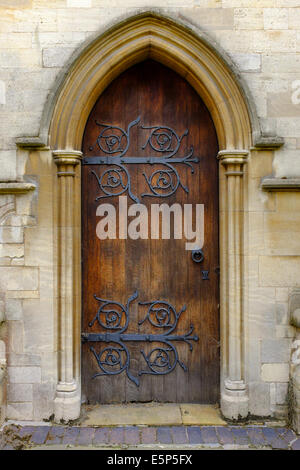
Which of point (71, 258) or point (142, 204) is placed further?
point (142, 204)

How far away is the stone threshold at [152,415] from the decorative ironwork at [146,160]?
1.92 m

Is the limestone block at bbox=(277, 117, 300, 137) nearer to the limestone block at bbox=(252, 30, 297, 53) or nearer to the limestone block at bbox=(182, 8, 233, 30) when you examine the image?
the limestone block at bbox=(252, 30, 297, 53)

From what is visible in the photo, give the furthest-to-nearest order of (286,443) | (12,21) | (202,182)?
(202,182), (12,21), (286,443)

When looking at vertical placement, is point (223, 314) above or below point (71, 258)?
below

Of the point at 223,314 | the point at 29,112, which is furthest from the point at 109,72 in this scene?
the point at 223,314

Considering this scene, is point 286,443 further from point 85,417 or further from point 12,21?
point 12,21

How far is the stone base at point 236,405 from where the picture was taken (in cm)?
334

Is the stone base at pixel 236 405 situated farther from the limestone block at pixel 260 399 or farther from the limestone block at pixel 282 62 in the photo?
the limestone block at pixel 282 62

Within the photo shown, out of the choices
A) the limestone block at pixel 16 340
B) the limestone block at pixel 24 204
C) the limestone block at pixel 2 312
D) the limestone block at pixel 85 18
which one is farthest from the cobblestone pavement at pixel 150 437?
the limestone block at pixel 85 18

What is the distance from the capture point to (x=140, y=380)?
3684 millimetres

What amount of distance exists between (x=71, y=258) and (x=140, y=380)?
134cm

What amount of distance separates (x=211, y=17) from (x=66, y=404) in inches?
139

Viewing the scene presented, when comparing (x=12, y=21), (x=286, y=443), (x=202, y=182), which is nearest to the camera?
(x=286, y=443)

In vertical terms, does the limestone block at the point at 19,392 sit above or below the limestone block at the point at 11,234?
below
